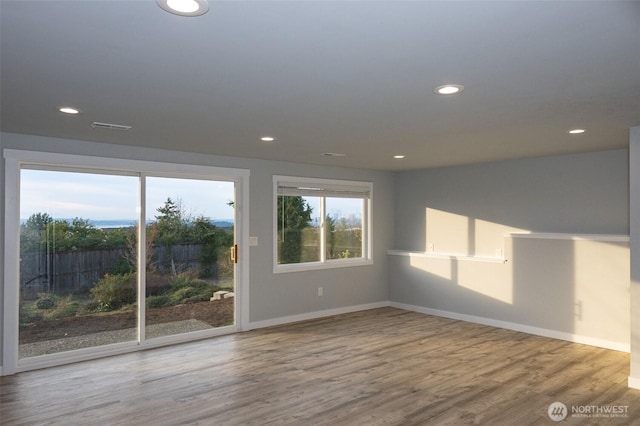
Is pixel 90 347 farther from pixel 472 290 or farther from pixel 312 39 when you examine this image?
pixel 472 290

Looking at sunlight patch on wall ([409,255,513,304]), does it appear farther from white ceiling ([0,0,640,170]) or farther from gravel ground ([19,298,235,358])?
gravel ground ([19,298,235,358])

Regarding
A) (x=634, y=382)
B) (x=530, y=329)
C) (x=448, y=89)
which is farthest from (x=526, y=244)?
(x=448, y=89)

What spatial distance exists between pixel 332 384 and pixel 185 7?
10.6 feet

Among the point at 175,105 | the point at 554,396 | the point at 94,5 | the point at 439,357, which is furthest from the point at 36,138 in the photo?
the point at 554,396

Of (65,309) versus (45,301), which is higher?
(45,301)

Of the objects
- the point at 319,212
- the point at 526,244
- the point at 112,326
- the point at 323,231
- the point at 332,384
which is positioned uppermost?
the point at 319,212

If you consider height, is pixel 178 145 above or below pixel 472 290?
above

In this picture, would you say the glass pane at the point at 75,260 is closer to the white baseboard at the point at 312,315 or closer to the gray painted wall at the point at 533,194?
the white baseboard at the point at 312,315

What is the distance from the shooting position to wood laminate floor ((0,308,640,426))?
332 centimetres

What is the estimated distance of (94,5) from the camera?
1736 mm

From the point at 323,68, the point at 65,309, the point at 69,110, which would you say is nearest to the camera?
the point at 323,68

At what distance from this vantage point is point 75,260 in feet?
15.3

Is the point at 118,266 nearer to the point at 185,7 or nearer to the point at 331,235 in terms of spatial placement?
the point at 331,235

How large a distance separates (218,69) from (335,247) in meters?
4.78
